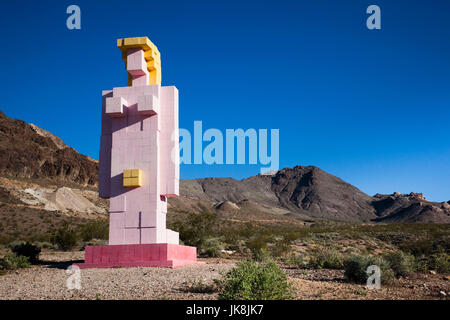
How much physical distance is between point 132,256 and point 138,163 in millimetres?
3477

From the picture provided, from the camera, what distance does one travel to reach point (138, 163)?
1534cm

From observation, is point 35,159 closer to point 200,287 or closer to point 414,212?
point 200,287

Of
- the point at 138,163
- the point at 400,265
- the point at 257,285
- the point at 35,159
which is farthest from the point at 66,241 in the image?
the point at 35,159

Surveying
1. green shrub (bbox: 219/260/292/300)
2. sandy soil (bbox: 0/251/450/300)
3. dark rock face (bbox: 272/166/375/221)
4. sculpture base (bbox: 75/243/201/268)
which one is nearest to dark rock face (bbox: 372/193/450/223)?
dark rock face (bbox: 272/166/375/221)

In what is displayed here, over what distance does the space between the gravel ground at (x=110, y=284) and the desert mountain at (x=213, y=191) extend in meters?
38.9

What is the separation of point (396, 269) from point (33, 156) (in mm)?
73653

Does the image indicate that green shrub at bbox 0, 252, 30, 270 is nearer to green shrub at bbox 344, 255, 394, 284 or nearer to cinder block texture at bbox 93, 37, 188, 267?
cinder block texture at bbox 93, 37, 188, 267

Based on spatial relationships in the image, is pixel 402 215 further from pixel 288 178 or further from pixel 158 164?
pixel 158 164

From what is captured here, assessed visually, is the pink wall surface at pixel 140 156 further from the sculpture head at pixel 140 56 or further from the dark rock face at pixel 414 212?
the dark rock face at pixel 414 212

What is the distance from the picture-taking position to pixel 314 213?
5162 inches

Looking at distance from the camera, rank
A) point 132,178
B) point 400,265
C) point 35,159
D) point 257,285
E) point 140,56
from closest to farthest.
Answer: point 257,285 < point 400,265 < point 132,178 < point 140,56 < point 35,159

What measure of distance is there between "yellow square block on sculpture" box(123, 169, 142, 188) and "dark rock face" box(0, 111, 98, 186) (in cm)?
5727

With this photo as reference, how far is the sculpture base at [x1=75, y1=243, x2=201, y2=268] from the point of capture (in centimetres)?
1377
